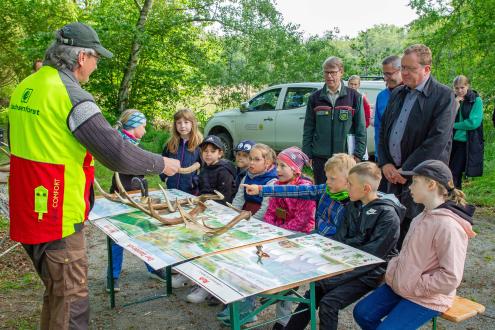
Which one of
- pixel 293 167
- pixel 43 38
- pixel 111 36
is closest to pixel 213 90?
pixel 111 36

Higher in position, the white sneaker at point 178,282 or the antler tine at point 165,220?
the antler tine at point 165,220

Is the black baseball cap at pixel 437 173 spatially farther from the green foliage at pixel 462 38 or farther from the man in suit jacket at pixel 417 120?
the green foliage at pixel 462 38

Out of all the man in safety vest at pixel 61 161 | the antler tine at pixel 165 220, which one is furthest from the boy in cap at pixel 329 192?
the man in safety vest at pixel 61 161

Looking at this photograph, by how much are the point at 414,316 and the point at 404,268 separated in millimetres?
254

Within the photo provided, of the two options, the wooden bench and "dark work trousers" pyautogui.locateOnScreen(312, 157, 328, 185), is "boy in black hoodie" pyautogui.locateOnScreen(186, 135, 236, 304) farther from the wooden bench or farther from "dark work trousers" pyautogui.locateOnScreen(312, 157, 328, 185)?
the wooden bench

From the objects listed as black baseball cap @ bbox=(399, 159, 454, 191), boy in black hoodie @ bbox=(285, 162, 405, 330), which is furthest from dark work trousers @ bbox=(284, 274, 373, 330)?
black baseball cap @ bbox=(399, 159, 454, 191)

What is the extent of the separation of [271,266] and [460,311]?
1067 millimetres

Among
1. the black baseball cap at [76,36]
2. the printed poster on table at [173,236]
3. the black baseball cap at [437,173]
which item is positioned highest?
the black baseball cap at [76,36]

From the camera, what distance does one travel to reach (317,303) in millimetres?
3281

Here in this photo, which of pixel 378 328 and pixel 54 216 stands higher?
pixel 54 216

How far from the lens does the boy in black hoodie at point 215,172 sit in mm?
4734

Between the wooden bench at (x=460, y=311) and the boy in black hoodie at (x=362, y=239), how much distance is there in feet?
1.44

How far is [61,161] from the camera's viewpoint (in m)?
2.56

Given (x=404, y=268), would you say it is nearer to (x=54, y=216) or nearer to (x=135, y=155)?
(x=135, y=155)
